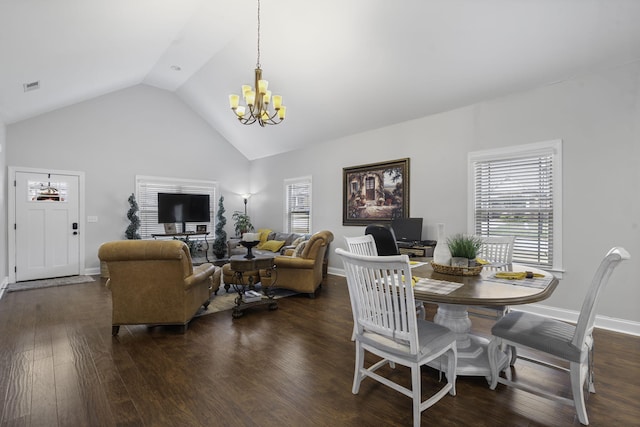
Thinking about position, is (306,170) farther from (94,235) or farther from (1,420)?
(1,420)

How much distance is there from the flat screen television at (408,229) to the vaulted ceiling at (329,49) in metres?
1.73

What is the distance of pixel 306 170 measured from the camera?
7281 millimetres

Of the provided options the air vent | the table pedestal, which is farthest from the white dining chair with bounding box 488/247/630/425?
the air vent

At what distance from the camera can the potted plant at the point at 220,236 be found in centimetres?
809

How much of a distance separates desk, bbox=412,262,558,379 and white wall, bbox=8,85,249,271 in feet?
22.1

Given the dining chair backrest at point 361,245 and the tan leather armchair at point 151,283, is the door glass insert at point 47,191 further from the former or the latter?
the dining chair backrest at point 361,245

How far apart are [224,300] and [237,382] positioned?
235 cm

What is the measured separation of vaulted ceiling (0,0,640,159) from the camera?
319cm

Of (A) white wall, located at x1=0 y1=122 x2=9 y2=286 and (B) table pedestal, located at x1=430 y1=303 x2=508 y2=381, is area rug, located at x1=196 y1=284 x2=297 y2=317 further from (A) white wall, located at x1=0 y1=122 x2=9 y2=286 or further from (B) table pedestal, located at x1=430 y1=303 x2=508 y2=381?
(A) white wall, located at x1=0 y1=122 x2=9 y2=286

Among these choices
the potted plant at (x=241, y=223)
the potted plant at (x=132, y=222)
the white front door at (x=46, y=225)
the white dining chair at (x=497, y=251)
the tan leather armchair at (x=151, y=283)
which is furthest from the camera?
the potted plant at (x=241, y=223)

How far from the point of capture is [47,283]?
569 cm

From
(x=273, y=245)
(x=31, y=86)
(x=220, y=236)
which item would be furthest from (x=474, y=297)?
(x=220, y=236)

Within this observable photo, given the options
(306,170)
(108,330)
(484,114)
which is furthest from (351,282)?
(306,170)

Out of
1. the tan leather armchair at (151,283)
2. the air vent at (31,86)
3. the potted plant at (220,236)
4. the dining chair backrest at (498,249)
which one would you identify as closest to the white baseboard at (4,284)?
the air vent at (31,86)
